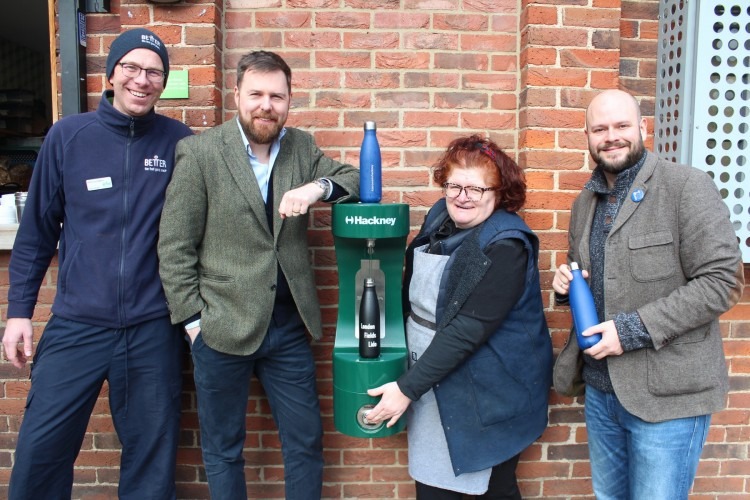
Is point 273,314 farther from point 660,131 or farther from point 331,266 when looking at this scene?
point 660,131

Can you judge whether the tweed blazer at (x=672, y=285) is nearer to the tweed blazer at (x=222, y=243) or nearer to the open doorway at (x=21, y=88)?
the tweed blazer at (x=222, y=243)

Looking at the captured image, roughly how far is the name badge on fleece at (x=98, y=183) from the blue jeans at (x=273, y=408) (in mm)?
699

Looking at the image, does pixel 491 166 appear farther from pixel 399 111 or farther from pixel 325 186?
pixel 399 111

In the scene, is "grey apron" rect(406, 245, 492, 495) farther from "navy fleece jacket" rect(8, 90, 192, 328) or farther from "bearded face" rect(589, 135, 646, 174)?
"navy fleece jacket" rect(8, 90, 192, 328)

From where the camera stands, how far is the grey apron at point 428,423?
80.5 inches

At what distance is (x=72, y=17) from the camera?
2.56 metres

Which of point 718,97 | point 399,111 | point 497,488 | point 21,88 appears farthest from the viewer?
point 21,88

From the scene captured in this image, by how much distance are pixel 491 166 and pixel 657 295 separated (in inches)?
26.9

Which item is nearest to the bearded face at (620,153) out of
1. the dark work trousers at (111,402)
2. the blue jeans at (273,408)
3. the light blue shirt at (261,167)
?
the light blue shirt at (261,167)

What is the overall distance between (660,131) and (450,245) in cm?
137

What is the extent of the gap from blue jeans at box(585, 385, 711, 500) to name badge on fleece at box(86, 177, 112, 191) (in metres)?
1.94

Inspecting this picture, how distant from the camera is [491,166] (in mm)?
2018

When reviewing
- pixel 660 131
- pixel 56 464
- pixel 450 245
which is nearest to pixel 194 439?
pixel 56 464

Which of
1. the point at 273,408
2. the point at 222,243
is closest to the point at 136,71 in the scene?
the point at 222,243
